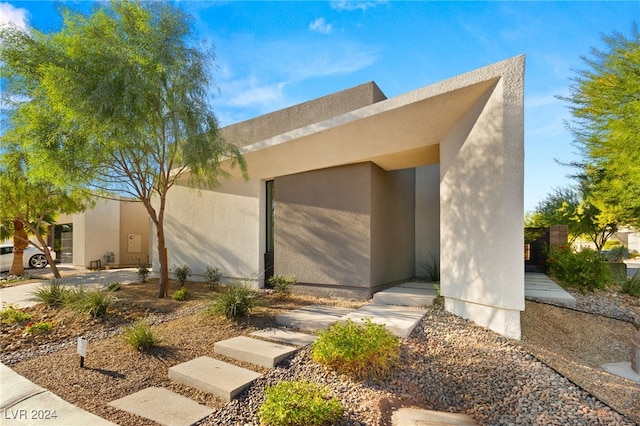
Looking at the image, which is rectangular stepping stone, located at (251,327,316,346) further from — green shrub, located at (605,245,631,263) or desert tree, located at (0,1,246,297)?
green shrub, located at (605,245,631,263)

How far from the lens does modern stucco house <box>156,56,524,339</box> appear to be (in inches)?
196

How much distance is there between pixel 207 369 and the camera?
4129 mm

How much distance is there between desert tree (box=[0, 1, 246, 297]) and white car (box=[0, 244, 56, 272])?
12.4 metres

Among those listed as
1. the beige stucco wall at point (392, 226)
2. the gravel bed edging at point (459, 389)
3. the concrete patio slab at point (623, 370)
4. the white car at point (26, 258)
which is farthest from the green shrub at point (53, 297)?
the white car at point (26, 258)

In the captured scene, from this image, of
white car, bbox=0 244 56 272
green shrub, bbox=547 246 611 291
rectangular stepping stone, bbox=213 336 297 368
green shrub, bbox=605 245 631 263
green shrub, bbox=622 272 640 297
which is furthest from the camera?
white car, bbox=0 244 56 272

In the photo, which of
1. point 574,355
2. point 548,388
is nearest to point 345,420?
point 548,388

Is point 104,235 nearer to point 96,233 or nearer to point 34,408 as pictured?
point 96,233

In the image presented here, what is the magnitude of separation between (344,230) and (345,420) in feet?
16.2

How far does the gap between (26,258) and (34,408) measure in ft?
57.0

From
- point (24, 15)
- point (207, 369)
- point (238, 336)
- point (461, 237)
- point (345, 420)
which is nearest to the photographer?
point (345, 420)

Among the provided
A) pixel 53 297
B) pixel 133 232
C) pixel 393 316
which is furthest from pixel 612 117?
pixel 133 232

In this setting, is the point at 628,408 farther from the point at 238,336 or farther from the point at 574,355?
the point at 238,336

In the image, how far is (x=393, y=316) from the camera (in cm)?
560

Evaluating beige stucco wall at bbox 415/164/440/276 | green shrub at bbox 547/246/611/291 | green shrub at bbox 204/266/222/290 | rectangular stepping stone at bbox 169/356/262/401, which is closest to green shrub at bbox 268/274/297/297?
green shrub at bbox 204/266/222/290
